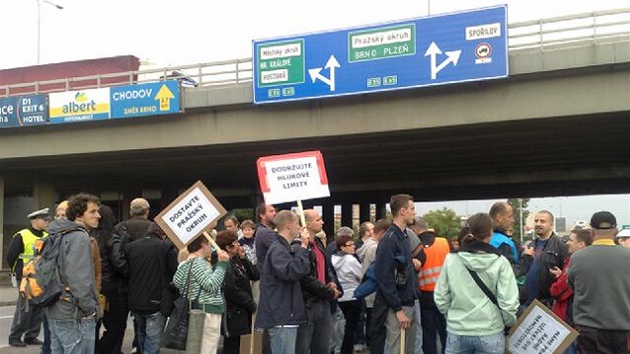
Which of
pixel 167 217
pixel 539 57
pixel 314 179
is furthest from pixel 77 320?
pixel 539 57

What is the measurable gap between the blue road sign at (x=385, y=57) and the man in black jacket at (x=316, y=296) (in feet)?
39.8

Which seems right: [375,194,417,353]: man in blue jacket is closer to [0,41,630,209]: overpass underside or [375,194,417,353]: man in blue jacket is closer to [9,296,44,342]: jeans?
[9,296,44,342]: jeans

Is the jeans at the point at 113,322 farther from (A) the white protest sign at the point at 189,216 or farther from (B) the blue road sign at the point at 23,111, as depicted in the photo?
(B) the blue road sign at the point at 23,111

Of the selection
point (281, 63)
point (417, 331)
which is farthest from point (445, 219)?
point (417, 331)

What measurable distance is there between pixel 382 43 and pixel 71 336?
1526 centimetres

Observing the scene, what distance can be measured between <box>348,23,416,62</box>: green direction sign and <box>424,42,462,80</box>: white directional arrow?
1.62ft

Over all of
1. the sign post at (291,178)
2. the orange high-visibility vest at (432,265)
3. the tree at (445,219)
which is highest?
the sign post at (291,178)

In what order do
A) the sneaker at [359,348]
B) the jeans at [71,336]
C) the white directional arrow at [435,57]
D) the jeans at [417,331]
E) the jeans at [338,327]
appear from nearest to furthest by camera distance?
the jeans at [71,336]
the jeans at [417,331]
the jeans at [338,327]
the sneaker at [359,348]
the white directional arrow at [435,57]

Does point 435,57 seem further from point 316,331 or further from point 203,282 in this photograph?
point 203,282

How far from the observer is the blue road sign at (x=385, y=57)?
18.1 metres

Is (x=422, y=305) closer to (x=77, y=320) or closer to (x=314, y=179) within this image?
(x=314, y=179)

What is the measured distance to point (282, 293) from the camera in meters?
6.40

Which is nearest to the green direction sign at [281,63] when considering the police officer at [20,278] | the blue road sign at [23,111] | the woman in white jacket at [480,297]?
the blue road sign at [23,111]

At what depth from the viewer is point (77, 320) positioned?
5594 millimetres
